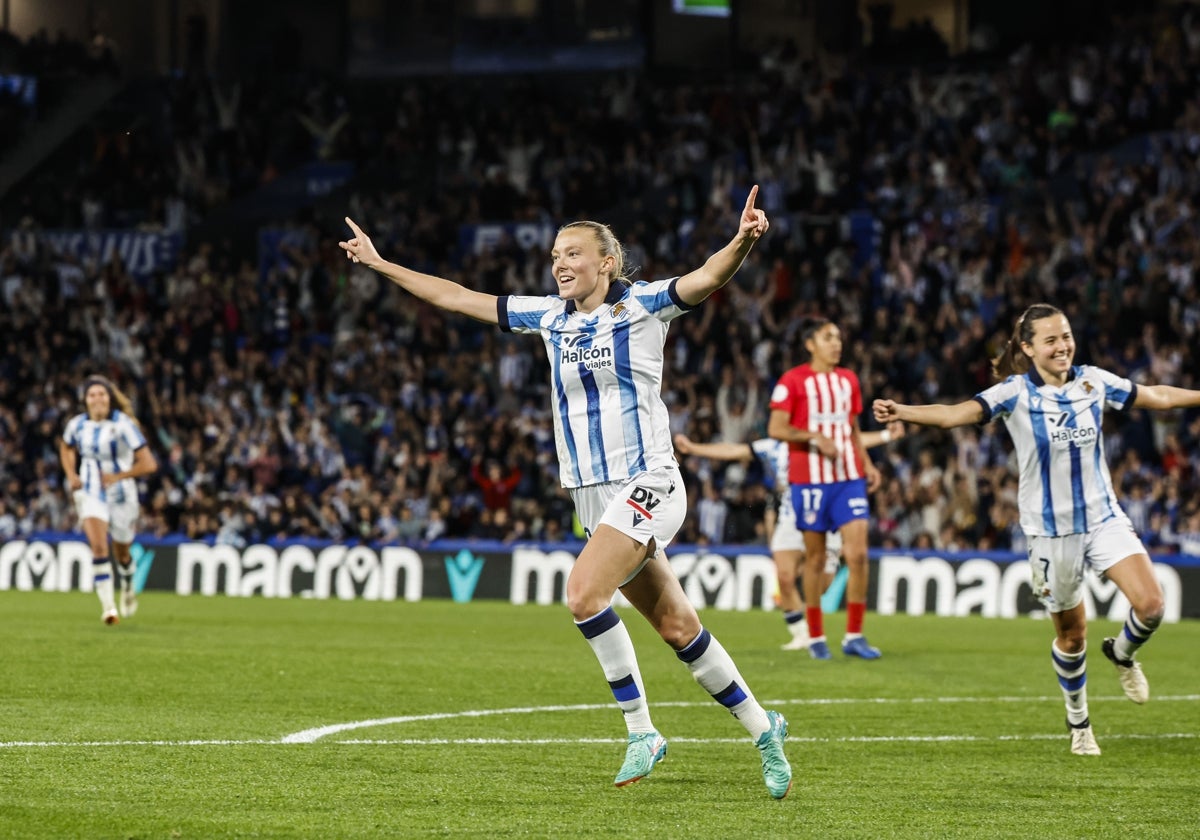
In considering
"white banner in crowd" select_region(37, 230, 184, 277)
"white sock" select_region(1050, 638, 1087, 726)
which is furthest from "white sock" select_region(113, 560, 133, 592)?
"white banner in crowd" select_region(37, 230, 184, 277)

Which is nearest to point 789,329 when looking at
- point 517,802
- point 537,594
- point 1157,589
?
point 537,594

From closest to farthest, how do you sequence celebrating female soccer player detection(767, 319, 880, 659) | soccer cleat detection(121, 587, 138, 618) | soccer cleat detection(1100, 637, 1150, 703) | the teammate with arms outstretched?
soccer cleat detection(1100, 637, 1150, 703) → celebrating female soccer player detection(767, 319, 880, 659) → the teammate with arms outstretched → soccer cleat detection(121, 587, 138, 618)

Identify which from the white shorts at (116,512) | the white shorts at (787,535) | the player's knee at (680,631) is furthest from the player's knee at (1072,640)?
the white shorts at (116,512)

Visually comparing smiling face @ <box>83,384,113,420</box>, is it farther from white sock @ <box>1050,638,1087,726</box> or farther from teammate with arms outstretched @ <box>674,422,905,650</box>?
white sock @ <box>1050,638,1087,726</box>

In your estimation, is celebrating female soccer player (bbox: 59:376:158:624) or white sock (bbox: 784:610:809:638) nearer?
white sock (bbox: 784:610:809:638)

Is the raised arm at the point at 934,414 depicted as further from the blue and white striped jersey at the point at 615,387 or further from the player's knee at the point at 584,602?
the player's knee at the point at 584,602

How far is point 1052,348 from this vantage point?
30.6 feet

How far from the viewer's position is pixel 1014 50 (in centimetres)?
3456

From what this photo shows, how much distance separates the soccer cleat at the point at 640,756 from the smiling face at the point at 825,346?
699 cm

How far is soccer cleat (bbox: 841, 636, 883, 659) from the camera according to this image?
48.0 ft

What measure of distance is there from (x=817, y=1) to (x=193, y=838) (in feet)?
106

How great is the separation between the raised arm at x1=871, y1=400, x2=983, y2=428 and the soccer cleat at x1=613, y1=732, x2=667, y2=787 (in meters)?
1.99

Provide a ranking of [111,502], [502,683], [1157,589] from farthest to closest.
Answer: [111,502]
[502,683]
[1157,589]

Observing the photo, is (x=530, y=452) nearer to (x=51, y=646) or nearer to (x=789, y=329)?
(x=789, y=329)
